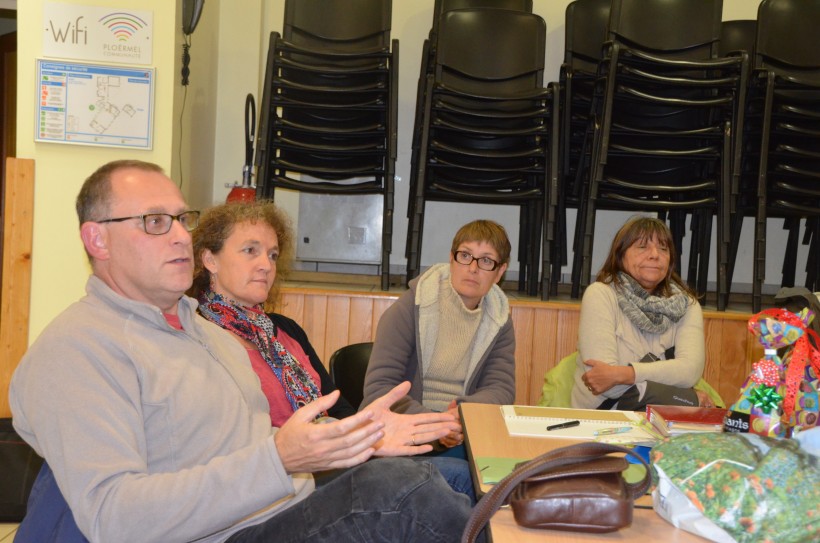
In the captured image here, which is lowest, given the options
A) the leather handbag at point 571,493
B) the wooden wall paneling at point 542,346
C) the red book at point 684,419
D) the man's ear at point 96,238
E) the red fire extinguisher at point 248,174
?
the wooden wall paneling at point 542,346

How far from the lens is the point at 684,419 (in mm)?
1601

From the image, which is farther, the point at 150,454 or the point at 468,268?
the point at 468,268

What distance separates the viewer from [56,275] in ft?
10.8

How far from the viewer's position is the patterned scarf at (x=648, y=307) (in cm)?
260

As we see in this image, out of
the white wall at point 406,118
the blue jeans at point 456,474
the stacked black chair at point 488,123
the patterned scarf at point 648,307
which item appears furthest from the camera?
the white wall at point 406,118

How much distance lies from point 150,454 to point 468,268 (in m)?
1.38

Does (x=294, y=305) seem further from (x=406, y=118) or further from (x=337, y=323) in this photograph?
(x=406, y=118)

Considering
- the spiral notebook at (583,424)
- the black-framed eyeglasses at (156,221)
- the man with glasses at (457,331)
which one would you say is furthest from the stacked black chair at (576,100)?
the black-framed eyeglasses at (156,221)

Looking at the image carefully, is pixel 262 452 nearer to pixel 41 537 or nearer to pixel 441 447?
pixel 41 537

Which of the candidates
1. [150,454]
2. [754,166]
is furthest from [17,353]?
[754,166]

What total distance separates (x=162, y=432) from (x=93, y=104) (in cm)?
243

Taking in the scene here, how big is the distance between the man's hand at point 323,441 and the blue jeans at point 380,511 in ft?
0.30

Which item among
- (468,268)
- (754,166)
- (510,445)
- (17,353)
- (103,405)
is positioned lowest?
(17,353)

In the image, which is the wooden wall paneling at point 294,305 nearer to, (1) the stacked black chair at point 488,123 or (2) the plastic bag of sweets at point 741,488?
(1) the stacked black chair at point 488,123
